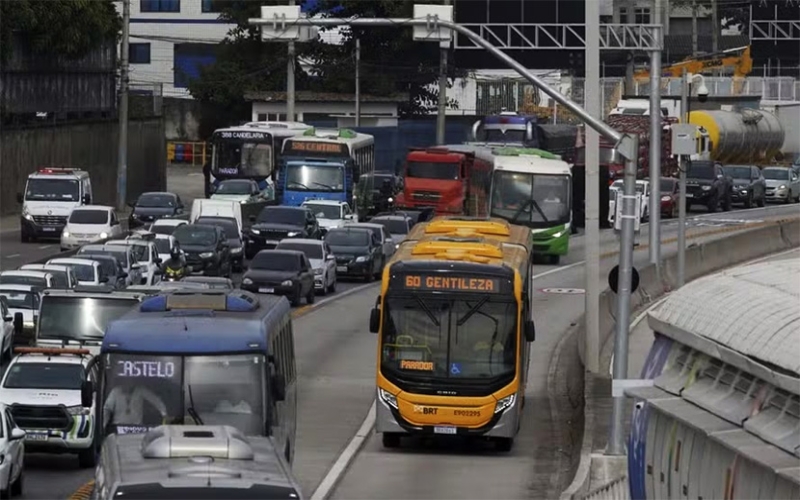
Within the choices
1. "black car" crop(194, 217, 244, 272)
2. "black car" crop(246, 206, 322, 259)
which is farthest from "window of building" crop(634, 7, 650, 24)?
"black car" crop(194, 217, 244, 272)

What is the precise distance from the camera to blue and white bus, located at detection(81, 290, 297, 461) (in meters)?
18.3

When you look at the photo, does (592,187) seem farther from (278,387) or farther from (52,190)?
(52,190)

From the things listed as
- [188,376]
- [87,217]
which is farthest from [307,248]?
[188,376]

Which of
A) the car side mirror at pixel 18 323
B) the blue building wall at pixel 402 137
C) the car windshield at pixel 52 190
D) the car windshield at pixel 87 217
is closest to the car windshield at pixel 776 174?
the blue building wall at pixel 402 137

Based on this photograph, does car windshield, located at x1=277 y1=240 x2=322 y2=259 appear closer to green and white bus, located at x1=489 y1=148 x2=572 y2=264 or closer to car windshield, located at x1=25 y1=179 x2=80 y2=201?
green and white bus, located at x1=489 y1=148 x2=572 y2=264

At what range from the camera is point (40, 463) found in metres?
25.5

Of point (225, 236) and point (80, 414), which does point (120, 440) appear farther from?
point (225, 236)

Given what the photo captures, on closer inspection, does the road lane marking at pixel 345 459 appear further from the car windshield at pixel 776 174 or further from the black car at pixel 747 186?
the car windshield at pixel 776 174

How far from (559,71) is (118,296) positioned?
73.7 m

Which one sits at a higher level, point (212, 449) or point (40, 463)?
point (212, 449)

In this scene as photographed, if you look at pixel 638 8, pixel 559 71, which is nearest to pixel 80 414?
pixel 638 8

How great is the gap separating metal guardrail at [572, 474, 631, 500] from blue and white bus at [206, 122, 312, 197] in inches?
1853

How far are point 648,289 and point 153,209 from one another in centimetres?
2227

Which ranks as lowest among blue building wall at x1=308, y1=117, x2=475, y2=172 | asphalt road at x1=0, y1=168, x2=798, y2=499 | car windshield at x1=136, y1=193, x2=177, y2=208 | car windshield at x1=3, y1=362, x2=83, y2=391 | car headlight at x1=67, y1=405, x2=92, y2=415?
asphalt road at x1=0, y1=168, x2=798, y2=499
